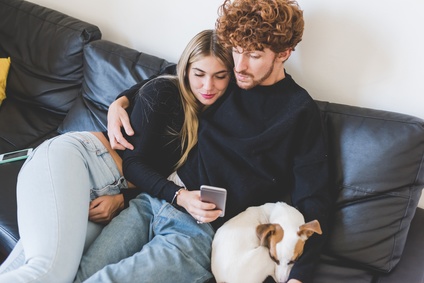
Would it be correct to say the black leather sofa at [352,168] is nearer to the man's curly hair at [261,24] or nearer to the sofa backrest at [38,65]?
the sofa backrest at [38,65]

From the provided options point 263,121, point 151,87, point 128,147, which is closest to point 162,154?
point 128,147

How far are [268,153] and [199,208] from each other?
32cm

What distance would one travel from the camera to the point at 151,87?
5.10 ft

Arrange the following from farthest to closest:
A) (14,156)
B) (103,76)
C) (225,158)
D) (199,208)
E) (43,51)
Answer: (43,51)
(103,76)
(14,156)
(225,158)
(199,208)

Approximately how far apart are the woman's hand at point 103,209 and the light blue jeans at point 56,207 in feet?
0.09

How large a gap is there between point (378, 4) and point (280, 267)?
979 mm

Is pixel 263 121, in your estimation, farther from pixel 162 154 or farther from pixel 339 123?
pixel 162 154

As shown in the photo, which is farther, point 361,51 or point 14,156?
point 14,156

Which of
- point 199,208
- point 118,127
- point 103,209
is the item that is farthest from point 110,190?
point 199,208

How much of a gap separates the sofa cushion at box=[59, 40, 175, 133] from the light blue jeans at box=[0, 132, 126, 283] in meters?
0.47

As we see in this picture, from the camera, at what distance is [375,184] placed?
1.36 meters

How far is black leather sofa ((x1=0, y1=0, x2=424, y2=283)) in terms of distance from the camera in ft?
4.42

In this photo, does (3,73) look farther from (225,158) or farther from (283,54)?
(283,54)

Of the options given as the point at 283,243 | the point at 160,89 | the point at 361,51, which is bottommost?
the point at 283,243
